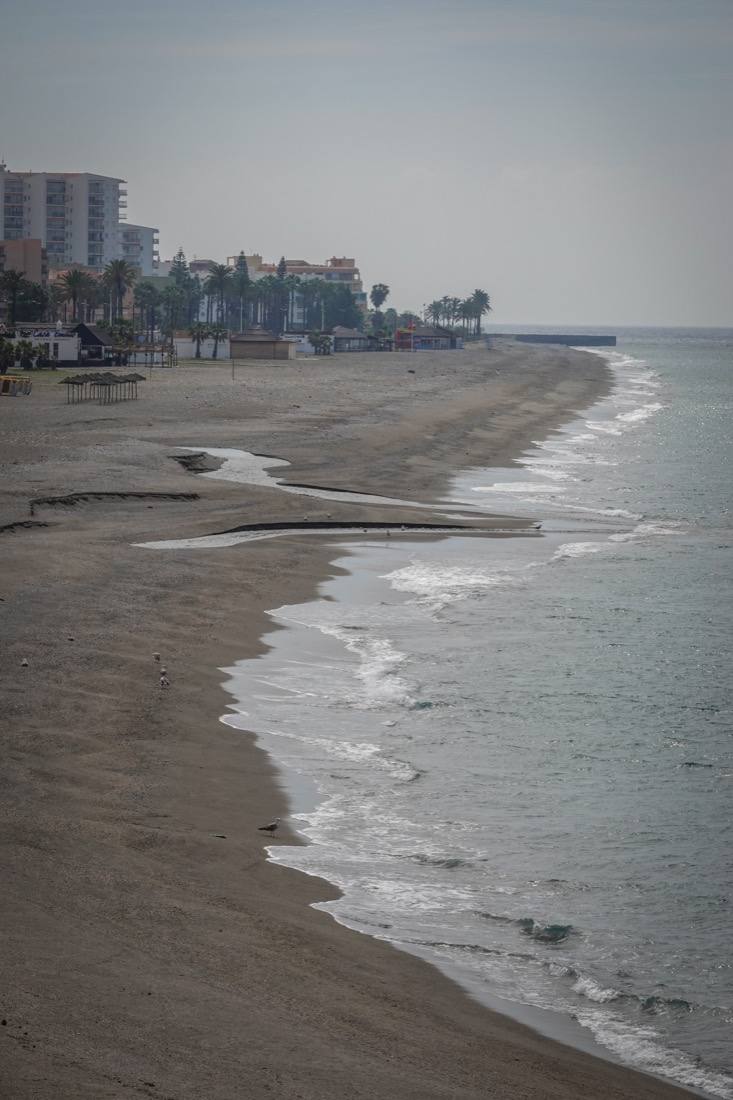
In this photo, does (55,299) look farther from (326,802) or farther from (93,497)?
(326,802)

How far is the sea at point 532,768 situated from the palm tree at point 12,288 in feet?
348

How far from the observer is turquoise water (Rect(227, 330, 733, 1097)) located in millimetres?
13734

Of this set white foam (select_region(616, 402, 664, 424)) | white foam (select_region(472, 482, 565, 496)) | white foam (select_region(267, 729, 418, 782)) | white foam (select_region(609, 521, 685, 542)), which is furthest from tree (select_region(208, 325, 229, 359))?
white foam (select_region(267, 729, 418, 782))

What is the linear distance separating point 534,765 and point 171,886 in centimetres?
747

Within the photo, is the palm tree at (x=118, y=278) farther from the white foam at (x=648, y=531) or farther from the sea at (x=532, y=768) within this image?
the sea at (x=532, y=768)

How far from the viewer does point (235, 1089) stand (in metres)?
9.63

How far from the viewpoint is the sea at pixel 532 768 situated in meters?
13.6

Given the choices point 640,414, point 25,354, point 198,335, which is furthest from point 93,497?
point 198,335

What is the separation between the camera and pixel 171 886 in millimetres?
13852

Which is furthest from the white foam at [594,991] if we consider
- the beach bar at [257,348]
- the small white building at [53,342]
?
the beach bar at [257,348]

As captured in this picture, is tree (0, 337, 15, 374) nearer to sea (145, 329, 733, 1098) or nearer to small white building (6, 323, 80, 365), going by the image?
small white building (6, 323, 80, 365)

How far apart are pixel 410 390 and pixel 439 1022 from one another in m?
95.3

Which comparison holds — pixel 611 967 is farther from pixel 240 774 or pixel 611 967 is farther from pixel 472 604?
pixel 472 604

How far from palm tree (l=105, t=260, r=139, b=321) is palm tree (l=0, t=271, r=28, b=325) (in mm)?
19487
